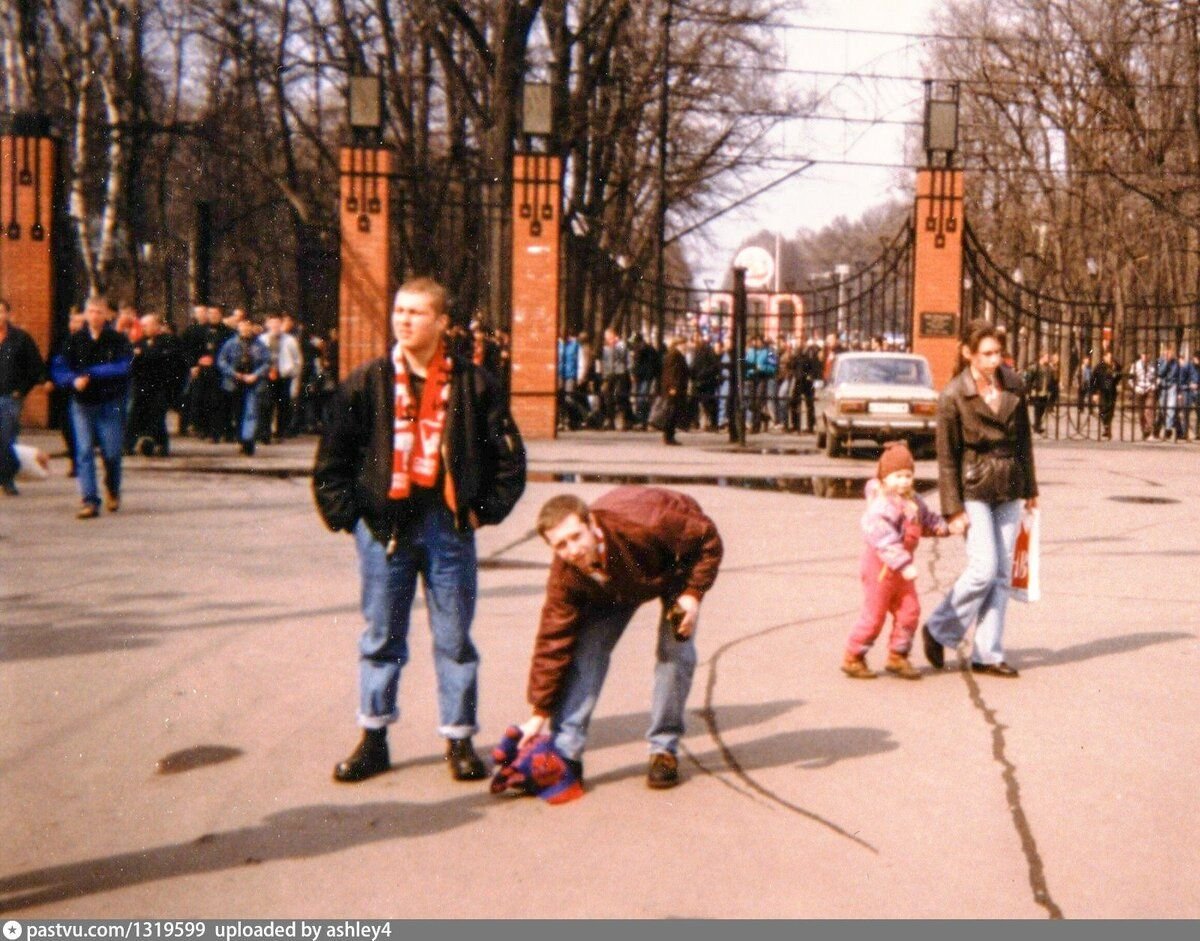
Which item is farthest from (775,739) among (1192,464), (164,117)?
(164,117)

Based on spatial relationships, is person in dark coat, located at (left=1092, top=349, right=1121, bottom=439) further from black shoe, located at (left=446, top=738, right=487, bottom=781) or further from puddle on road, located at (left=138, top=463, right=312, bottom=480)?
black shoe, located at (left=446, top=738, right=487, bottom=781)

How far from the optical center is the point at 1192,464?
866 inches

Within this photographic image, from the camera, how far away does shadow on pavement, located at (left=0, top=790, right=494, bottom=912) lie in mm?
4807

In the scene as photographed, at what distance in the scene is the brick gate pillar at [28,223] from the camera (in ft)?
74.9

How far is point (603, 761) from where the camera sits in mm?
6332

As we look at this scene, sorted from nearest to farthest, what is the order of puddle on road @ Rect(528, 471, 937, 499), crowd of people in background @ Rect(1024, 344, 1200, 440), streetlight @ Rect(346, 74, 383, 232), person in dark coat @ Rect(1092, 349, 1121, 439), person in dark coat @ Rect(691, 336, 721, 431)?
puddle on road @ Rect(528, 471, 937, 499)
streetlight @ Rect(346, 74, 383, 232)
crowd of people in background @ Rect(1024, 344, 1200, 440)
person in dark coat @ Rect(691, 336, 721, 431)
person in dark coat @ Rect(1092, 349, 1121, 439)

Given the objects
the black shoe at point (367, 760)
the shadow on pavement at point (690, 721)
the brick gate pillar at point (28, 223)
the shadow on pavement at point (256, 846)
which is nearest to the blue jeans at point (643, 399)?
the brick gate pillar at point (28, 223)

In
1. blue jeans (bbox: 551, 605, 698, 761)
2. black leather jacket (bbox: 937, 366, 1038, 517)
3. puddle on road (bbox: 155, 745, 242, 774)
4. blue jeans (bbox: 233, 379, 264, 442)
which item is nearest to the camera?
blue jeans (bbox: 551, 605, 698, 761)

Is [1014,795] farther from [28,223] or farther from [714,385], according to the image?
[714,385]

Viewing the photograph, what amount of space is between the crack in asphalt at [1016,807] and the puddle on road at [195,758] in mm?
2815

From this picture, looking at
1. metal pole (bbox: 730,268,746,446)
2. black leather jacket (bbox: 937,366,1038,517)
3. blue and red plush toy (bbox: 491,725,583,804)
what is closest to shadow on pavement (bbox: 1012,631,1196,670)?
black leather jacket (bbox: 937,366,1038,517)

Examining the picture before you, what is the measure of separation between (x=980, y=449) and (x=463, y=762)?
3356mm

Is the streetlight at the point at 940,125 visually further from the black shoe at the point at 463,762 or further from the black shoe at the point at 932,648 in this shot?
the black shoe at the point at 463,762

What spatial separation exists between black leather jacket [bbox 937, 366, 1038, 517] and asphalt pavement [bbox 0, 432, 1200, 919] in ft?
2.87
